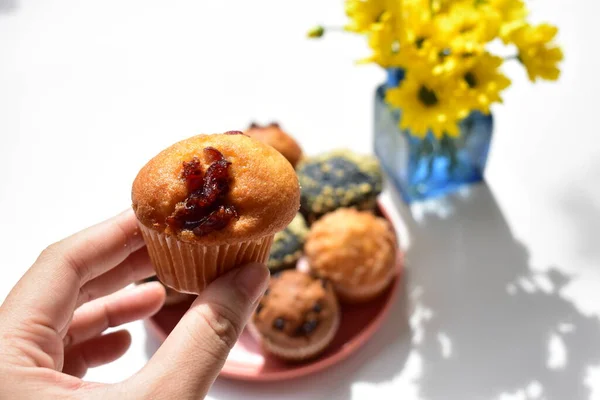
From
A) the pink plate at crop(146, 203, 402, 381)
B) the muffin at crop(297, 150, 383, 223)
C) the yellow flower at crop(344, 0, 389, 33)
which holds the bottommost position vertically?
the pink plate at crop(146, 203, 402, 381)

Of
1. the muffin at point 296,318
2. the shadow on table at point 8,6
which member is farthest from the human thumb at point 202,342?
the shadow on table at point 8,6

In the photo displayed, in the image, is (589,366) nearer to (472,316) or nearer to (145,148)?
(472,316)

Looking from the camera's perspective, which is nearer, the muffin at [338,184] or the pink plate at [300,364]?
the pink plate at [300,364]

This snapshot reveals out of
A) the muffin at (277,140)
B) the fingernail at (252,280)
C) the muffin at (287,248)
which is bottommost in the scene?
the muffin at (287,248)

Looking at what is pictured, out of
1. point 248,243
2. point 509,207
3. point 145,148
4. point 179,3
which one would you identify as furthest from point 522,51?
point 179,3

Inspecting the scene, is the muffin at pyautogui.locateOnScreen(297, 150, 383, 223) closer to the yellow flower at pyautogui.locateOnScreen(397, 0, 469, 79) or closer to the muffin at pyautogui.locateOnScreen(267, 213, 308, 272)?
the muffin at pyautogui.locateOnScreen(267, 213, 308, 272)

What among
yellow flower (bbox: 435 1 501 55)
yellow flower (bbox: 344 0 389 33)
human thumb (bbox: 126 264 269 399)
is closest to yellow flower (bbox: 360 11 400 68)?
yellow flower (bbox: 344 0 389 33)

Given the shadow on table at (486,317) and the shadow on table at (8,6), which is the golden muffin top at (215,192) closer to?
the shadow on table at (486,317)
